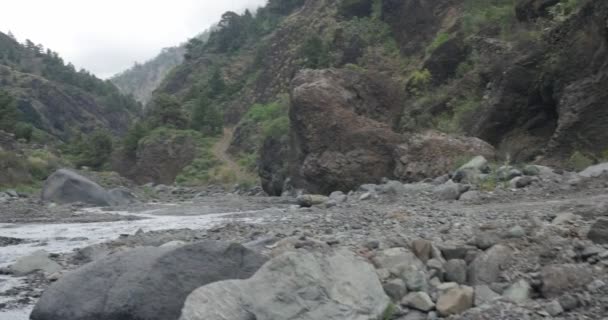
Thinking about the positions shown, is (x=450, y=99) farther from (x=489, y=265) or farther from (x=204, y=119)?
(x=204, y=119)

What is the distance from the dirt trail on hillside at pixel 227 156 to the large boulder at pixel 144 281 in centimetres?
3234

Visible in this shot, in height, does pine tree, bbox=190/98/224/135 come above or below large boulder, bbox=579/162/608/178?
above

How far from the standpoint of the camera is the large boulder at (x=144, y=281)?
18.2ft

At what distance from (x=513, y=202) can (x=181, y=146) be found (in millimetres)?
37099

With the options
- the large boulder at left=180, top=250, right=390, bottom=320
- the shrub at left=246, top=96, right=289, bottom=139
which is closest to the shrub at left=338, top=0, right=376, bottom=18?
the shrub at left=246, top=96, right=289, bottom=139

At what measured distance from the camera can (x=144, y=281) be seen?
5.66 metres

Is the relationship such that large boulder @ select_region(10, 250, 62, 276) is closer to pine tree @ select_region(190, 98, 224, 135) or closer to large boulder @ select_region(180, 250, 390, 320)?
large boulder @ select_region(180, 250, 390, 320)

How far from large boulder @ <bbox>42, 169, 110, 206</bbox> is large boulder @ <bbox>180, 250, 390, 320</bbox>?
18584mm

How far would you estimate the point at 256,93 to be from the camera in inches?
2245

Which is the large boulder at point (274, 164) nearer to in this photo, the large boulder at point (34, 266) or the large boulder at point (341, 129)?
the large boulder at point (341, 129)

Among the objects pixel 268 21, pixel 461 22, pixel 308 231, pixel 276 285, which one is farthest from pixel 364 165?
pixel 268 21

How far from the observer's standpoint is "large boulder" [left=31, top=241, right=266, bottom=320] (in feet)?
18.2

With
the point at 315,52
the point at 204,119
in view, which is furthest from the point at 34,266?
the point at 204,119

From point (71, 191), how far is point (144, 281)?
18.3 meters
